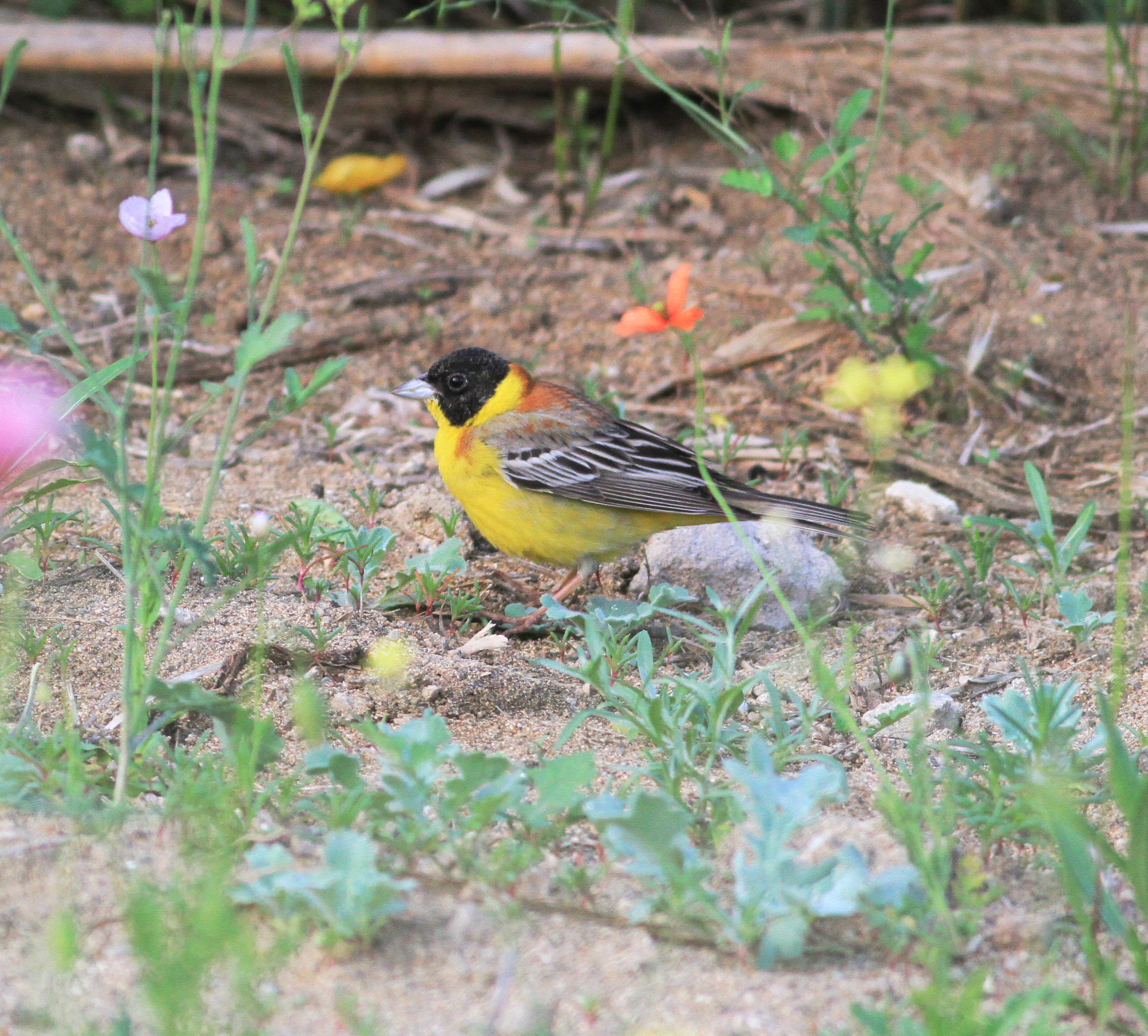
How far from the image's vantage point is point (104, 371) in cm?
366

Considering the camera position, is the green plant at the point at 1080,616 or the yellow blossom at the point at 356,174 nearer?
the green plant at the point at 1080,616

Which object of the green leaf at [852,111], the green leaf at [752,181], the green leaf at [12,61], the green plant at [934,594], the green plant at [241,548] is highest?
the green leaf at [12,61]

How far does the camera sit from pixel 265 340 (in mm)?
2623

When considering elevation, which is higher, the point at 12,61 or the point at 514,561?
Result: the point at 12,61

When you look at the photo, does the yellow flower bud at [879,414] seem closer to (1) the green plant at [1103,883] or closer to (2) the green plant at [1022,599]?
(2) the green plant at [1022,599]

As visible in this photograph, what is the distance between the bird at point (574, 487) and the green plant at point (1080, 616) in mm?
818

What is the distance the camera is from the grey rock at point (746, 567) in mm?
4746

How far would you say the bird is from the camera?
4.86 m

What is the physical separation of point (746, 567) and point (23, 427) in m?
2.63

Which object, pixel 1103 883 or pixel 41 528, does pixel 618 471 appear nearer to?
pixel 41 528

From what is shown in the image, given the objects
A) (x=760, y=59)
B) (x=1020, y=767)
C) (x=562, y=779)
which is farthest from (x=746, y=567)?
(x=760, y=59)

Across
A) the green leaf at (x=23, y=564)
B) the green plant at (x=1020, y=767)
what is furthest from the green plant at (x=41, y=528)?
the green plant at (x=1020, y=767)

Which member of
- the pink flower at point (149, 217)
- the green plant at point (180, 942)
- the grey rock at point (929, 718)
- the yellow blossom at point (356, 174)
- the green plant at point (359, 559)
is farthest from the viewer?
the yellow blossom at point (356, 174)

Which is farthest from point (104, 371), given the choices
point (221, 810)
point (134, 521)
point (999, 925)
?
point (999, 925)
